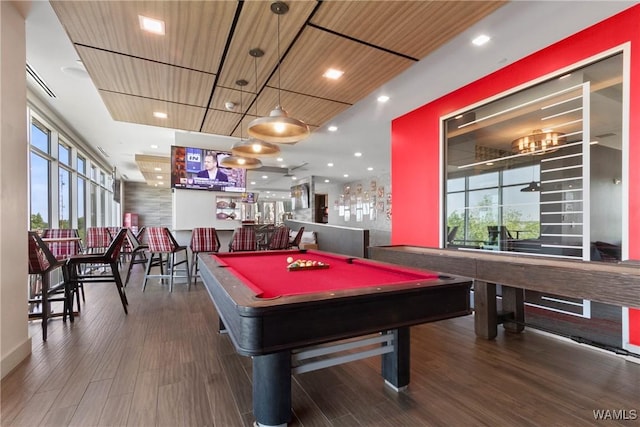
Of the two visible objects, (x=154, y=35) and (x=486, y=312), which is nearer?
(x=154, y=35)

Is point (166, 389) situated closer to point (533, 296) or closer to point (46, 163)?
point (533, 296)

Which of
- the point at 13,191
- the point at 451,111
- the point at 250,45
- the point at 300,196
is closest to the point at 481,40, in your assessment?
the point at 451,111

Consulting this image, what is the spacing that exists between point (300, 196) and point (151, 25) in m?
12.2

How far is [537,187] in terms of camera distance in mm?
3639

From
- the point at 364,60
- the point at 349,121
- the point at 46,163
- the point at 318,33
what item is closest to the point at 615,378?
the point at 364,60

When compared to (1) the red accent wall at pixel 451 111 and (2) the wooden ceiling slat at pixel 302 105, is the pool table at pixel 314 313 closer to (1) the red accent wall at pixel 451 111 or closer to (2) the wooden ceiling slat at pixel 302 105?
(1) the red accent wall at pixel 451 111

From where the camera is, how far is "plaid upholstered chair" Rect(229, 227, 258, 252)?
5445 mm

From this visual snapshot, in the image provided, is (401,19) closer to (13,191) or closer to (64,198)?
(13,191)

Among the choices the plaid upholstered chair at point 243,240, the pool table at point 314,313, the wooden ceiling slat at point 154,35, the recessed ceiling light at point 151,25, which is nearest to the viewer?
the pool table at point 314,313

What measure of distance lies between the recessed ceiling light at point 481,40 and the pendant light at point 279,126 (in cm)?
213

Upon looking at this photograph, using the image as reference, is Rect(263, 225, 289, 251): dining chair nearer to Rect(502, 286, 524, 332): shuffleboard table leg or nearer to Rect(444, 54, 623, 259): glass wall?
Rect(444, 54, 623, 259): glass wall

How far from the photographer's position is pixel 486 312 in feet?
9.86

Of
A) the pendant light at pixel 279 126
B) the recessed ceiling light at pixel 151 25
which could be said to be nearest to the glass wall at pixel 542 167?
the pendant light at pixel 279 126

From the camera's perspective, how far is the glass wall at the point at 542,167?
2.93 m
